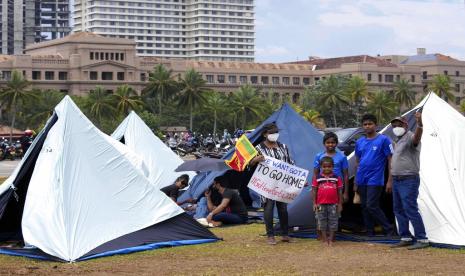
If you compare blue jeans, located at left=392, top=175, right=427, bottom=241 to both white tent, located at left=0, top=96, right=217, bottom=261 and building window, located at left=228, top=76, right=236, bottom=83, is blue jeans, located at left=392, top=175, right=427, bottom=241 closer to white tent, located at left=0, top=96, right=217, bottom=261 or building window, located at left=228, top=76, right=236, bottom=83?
white tent, located at left=0, top=96, right=217, bottom=261

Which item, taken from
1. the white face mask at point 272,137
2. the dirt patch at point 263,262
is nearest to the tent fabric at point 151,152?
the white face mask at point 272,137

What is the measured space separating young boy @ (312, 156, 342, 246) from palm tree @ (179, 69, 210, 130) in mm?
89407

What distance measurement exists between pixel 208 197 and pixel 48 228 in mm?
4034

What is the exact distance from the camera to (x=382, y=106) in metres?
103

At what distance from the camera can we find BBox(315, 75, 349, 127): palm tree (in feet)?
343

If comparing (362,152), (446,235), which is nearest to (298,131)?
(362,152)

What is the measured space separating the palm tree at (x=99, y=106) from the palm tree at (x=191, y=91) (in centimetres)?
1082

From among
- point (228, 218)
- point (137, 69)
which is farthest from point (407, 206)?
point (137, 69)

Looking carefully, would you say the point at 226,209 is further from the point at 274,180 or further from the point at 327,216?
the point at 327,216

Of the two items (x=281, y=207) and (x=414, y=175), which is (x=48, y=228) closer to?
(x=281, y=207)

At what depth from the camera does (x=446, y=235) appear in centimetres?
1129

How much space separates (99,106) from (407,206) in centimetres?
8237

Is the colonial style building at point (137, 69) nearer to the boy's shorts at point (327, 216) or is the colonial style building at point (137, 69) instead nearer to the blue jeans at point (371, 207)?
the blue jeans at point (371, 207)

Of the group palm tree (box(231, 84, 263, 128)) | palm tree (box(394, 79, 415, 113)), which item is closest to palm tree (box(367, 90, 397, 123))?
palm tree (box(394, 79, 415, 113))
